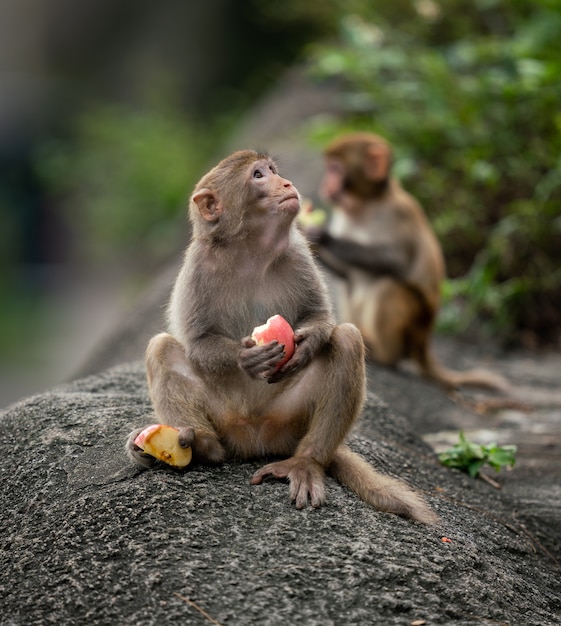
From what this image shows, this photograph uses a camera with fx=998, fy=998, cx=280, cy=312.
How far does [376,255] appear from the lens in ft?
25.2

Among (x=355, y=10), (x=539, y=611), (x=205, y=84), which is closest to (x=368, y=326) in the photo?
(x=539, y=611)

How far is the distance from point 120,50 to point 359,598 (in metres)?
20.4

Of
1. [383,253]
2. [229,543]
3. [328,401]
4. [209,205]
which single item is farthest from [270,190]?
[383,253]

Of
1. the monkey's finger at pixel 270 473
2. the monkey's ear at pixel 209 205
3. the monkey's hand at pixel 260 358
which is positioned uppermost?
the monkey's ear at pixel 209 205

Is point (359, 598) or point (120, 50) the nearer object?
point (359, 598)

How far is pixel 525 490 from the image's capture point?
5.00 m

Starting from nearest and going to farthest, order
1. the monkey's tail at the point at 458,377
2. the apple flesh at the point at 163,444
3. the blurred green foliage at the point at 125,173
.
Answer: the apple flesh at the point at 163,444 < the monkey's tail at the point at 458,377 < the blurred green foliage at the point at 125,173

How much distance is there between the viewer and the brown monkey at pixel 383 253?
299 inches

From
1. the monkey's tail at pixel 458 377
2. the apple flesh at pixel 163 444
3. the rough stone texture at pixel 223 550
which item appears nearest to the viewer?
the rough stone texture at pixel 223 550

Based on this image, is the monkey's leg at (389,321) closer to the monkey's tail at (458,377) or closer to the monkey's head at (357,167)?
the monkey's tail at (458,377)

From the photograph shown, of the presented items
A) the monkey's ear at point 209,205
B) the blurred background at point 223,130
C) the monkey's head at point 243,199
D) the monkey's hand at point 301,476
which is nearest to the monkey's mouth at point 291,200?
the monkey's head at point 243,199

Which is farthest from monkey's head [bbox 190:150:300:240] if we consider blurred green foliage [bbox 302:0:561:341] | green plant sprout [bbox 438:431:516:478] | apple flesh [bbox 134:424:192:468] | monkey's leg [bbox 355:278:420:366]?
blurred green foliage [bbox 302:0:561:341]

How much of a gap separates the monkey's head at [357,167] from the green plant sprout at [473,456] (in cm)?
313

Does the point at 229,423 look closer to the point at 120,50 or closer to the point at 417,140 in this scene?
the point at 417,140
